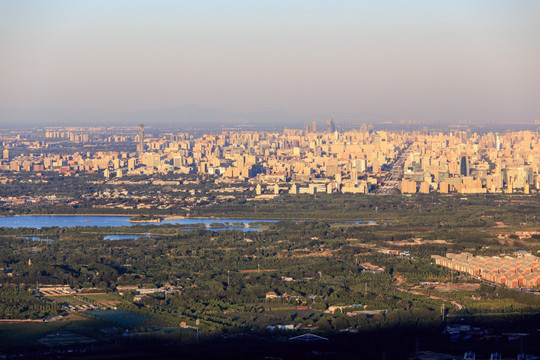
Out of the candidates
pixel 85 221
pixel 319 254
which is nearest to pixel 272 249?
pixel 319 254

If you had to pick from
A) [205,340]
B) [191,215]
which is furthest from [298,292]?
[191,215]

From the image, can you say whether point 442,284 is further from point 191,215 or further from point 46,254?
point 191,215

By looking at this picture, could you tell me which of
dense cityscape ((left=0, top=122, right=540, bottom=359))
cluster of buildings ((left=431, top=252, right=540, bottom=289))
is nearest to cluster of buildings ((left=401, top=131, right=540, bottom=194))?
dense cityscape ((left=0, top=122, right=540, bottom=359))

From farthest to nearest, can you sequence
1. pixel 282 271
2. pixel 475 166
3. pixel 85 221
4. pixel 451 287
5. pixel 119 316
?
pixel 475 166
pixel 85 221
pixel 282 271
pixel 451 287
pixel 119 316

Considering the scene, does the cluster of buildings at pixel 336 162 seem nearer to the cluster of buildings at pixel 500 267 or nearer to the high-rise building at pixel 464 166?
the high-rise building at pixel 464 166

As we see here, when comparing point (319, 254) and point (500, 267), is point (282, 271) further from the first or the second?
point (500, 267)
